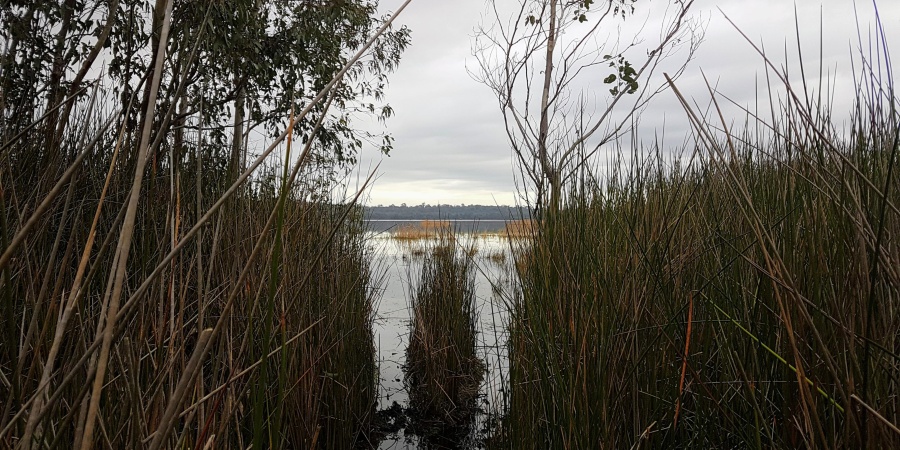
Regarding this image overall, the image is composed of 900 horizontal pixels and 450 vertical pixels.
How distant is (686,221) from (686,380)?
0.56 metres

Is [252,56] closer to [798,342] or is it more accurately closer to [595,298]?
[595,298]

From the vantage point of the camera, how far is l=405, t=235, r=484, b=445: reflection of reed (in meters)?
3.46

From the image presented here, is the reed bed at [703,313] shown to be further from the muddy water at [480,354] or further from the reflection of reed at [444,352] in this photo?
the reflection of reed at [444,352]

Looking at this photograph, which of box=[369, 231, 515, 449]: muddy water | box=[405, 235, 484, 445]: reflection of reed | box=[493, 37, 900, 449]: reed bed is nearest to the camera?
box=[493, 37, 900, 449]: reed bed

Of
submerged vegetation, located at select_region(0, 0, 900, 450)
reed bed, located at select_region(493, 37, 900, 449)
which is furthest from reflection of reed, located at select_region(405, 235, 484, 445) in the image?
reed bed, located at select_region(493, 37, 900, 449)

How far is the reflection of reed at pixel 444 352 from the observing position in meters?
3.46

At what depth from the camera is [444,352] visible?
3.61 m

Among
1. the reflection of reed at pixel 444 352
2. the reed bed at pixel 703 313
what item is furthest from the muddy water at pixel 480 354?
the reed bed at pixel 703 313

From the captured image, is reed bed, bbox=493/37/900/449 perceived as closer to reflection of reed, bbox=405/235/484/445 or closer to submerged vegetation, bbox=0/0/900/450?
submerged vegetation, bbox=0/0/900/450

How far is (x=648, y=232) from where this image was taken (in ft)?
5.98

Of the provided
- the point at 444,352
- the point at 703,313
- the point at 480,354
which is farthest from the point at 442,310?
the point at 703,313

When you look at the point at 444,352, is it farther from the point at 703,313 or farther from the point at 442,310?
the point at 703,313

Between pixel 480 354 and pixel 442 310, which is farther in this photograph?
pixel 480 354

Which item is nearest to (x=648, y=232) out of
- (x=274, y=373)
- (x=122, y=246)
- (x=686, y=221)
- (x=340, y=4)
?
(x=686, y=221)
